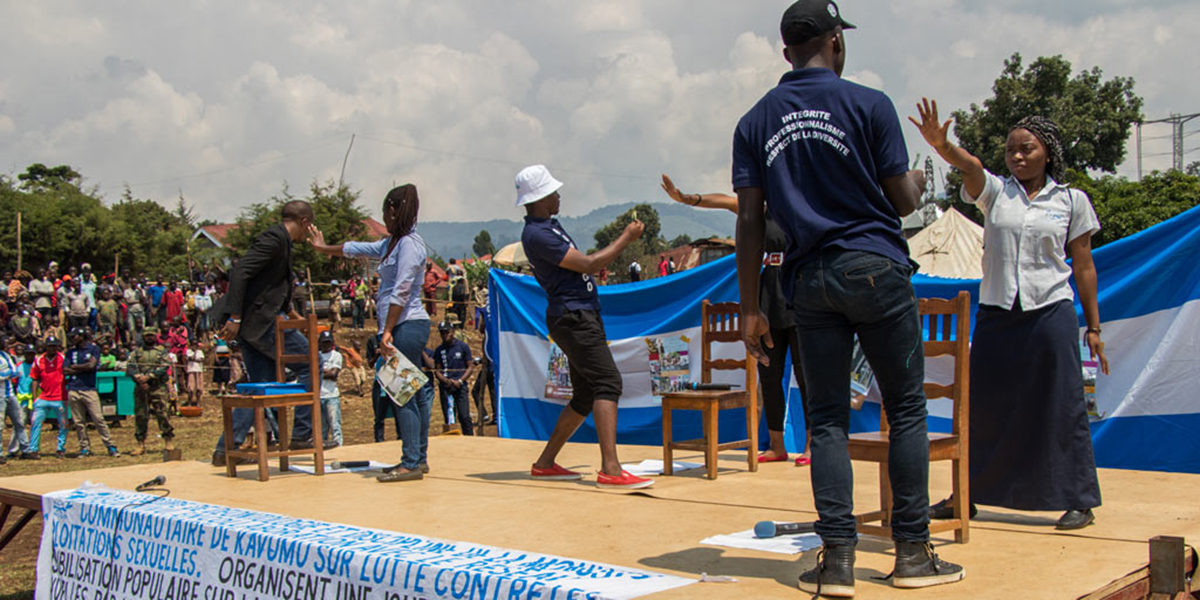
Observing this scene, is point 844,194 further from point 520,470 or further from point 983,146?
point 983,146

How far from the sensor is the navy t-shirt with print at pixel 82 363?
13578 mm

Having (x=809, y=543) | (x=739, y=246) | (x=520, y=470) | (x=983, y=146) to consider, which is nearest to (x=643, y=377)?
(x=520, y=470)

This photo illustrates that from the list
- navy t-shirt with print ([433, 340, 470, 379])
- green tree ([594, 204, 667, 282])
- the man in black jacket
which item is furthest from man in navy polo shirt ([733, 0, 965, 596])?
green tree ([594, 204, 667, 282])

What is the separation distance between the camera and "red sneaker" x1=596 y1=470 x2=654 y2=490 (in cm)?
510

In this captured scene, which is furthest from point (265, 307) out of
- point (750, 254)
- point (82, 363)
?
point (82, 363)

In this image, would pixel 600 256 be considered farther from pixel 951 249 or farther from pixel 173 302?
pixel 173 302

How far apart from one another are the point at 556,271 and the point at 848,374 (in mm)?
2597

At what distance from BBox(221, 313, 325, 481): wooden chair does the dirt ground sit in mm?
882

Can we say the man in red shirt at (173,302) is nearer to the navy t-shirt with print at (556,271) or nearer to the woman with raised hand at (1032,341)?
the navy t-shirt with print at (556,271)

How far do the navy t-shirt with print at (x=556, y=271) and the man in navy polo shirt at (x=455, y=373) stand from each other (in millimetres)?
6447

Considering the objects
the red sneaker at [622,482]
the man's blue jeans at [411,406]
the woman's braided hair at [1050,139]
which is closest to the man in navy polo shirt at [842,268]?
the woman's braided hair at [1050,139]

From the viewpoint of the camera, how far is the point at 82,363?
13.6m

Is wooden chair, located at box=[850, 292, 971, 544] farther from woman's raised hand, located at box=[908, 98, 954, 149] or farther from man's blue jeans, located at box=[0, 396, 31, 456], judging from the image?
man's blue jeans, located at box=[0, 396, 31, 456]

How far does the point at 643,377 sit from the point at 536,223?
10.7 ft
